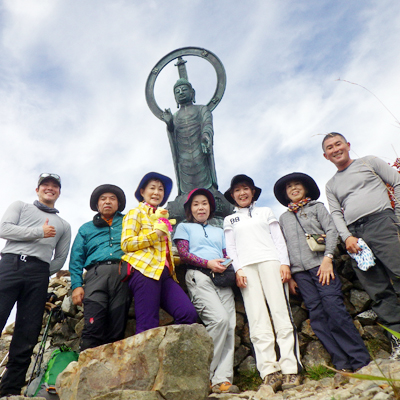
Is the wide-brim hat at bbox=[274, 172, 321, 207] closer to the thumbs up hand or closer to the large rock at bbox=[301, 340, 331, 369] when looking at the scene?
the large rock at bbox=[301, 340, 331, 369]

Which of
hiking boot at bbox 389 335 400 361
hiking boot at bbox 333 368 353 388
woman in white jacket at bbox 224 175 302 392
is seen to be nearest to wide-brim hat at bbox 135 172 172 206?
woman in white jacket at bbox 224 175 302 392

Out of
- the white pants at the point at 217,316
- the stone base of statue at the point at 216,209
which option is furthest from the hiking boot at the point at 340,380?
the stone base of statue at the point at 216,209

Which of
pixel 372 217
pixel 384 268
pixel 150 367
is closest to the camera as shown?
pixel 150 367

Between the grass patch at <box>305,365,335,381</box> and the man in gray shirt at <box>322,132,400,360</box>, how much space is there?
545 mm

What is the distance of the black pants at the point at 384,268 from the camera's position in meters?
→ 2.87

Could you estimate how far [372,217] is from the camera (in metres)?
3.15

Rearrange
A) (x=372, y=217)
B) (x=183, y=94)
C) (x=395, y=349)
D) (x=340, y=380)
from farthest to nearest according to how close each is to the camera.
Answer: (x=183, y=94) → (x=372, y=217) → (x=395, y=349) → (x=340, y=380)

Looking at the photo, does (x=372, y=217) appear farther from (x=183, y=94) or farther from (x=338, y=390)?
(x=183, y=94)

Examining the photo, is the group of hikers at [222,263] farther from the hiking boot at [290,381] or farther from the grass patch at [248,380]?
the grass patch at [248,380]

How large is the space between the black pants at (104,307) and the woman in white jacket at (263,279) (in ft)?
3.61

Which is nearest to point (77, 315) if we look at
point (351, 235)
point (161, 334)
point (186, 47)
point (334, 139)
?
point (161, 334)

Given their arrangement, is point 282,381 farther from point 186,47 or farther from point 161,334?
point 186,47

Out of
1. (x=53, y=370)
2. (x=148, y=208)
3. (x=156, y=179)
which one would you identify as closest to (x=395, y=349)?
(x=148, y=208)

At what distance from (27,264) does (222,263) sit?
72.4 inches
